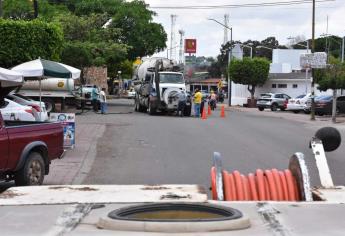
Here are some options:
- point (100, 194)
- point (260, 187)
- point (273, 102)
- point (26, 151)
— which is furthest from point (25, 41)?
point (273, 102)

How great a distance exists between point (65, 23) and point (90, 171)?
30939 mm

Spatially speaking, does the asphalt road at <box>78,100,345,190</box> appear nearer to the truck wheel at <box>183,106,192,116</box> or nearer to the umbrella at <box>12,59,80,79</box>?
the umbrella at <box>12,59,80,79</box>

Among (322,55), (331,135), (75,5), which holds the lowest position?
(331,135)

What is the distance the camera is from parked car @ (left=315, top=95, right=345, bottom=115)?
41594 millimetres

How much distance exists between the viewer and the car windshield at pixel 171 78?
120ft

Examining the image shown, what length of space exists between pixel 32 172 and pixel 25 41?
58.6 ft

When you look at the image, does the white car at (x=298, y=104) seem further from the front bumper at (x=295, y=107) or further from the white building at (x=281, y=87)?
the white building at (x=281, y=87)

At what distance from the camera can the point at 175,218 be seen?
21.6 ft

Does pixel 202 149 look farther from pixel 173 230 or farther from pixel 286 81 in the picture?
pixel 286 81

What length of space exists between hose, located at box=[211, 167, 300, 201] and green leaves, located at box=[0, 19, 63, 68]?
20.9 meters

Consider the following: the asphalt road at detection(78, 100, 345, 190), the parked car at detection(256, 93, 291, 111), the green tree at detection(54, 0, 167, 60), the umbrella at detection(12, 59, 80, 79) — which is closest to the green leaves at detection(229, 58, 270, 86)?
the parked car at detection(256, 93, 291, 111)

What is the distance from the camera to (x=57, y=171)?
44.9ft

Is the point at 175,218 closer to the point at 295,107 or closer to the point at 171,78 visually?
the point at 171,78

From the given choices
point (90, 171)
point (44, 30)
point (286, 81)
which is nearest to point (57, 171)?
point (90, 171)
